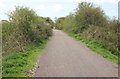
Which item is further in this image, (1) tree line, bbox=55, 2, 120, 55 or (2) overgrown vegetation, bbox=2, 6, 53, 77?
(1) tree line, bbox=55, 2, 120, 55

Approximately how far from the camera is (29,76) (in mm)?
12320

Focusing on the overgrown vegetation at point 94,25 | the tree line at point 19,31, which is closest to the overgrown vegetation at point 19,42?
the tree line at point 19,31

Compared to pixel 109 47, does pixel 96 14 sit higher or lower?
higher

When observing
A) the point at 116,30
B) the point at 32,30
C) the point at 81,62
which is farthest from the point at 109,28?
the point at 81,62

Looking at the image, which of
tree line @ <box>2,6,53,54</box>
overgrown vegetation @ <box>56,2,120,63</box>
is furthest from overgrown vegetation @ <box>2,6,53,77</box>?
overgrown vegetation @ <box>56,2,120,63</box>

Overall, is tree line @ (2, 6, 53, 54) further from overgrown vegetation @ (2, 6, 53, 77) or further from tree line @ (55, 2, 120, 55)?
tree line @ (55, 2, 120, 55)

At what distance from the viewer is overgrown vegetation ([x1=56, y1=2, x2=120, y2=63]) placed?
28.9m

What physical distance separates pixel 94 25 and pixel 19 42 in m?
18.4

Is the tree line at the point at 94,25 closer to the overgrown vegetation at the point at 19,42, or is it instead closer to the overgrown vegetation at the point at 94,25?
the overgrown vegetation at the point at 94,25

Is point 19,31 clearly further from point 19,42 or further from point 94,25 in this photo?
point 94,25

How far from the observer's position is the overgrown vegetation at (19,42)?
14.2 metres

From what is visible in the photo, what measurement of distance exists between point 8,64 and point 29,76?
2.44 m

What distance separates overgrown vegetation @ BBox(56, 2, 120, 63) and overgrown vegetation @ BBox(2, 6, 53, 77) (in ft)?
22.1

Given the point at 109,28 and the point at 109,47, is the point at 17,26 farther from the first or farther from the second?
the point at 109,28
